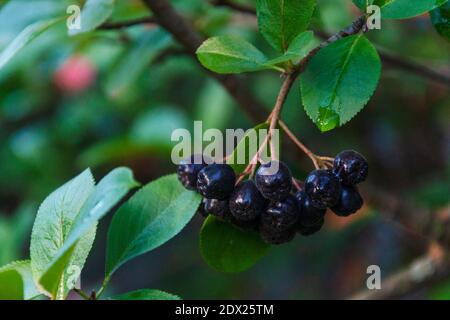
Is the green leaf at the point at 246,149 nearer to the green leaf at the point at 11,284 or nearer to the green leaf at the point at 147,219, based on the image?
the green leaf at the point at 147,219

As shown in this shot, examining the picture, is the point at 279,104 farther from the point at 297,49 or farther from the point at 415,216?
the point at 415,216

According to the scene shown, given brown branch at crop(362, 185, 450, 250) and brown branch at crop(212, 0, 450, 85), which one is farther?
brown branch at crop(362, 185, 450, 250)

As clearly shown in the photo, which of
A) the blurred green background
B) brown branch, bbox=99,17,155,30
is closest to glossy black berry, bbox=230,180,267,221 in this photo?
brown branch, bbox=99,17,155,30

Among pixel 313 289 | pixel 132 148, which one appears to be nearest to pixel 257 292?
pixel 313 289

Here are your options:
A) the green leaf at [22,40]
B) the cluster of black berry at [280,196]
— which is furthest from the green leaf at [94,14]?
the cluster of black berry at [280,196]

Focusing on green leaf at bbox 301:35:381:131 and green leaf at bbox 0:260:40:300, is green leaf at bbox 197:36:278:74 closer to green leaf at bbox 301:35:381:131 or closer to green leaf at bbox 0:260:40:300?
green leaf at bbox 301:35:381:131
